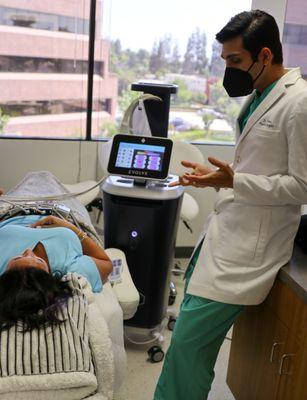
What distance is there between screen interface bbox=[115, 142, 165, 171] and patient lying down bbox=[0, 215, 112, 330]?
384 millimetres

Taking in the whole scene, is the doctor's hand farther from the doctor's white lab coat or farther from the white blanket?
the white blanket

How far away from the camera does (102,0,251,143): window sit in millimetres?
3203

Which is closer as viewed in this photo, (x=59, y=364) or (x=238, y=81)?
(x=59, y=364)

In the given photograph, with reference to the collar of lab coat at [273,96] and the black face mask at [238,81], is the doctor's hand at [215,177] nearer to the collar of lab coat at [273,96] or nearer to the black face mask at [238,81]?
the collar of lab coat at [273,96]

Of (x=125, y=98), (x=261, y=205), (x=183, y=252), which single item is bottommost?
(x=183, y=252)

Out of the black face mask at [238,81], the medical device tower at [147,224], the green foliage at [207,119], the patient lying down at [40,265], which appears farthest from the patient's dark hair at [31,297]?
the green foliage at [207,119]

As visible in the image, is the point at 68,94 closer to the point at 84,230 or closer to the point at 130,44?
the point at 130,44

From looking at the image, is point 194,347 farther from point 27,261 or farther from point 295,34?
point 295,34

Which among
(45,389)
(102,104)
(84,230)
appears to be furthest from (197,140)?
(45,389)

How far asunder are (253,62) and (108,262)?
0.93m

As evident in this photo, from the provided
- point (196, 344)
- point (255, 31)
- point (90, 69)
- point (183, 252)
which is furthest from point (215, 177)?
point (183, 252)

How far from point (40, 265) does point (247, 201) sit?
2.38 feet

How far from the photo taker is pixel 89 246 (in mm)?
1978

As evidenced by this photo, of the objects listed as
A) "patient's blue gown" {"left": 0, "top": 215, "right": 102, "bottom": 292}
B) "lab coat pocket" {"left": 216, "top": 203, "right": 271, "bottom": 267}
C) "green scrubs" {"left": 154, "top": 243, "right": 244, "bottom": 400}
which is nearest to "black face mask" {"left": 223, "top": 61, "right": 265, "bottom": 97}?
"lab coat pocket" {"left": 216, "top": 203, "right": 271, "bottom": 267}
